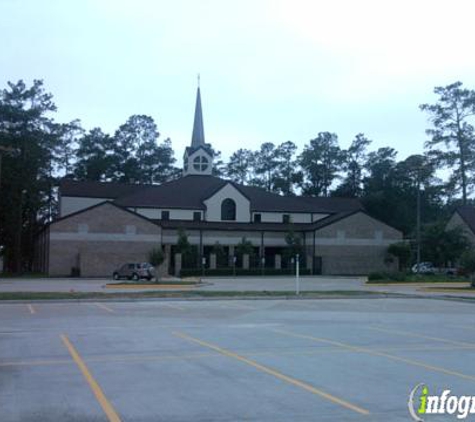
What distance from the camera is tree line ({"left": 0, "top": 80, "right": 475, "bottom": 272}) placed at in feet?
233

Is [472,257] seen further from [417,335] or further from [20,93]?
[20,93]

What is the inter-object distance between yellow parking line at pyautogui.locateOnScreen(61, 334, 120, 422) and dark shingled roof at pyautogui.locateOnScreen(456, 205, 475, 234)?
67.0 metres

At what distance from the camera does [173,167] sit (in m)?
113

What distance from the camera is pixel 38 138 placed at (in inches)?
2815

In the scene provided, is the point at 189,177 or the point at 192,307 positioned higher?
the point at 189,177

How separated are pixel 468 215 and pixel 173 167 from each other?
53530mm

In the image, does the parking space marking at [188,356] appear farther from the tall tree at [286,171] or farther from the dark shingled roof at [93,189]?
the tall tree at [286,171]

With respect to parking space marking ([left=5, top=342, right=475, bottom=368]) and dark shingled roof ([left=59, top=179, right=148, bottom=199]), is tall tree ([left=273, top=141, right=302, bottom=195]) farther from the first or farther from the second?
parking space marking ([left=5, top=342, right=475, bottom=368])

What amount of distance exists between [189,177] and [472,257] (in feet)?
140

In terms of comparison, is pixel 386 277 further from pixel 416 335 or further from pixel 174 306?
pixel 416 335

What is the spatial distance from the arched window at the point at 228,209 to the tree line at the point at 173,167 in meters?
19.6

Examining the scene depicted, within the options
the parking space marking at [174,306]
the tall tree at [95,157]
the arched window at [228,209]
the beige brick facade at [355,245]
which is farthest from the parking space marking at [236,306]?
the tall tree at [95,157]

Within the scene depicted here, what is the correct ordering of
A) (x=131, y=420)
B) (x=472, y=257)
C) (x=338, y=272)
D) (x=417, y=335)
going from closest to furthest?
(x=131, y=420)
(x=417, y=335)
(x=472, y=257)
(x=338, y=272)

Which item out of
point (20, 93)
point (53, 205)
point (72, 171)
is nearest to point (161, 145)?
point (72, 171)
